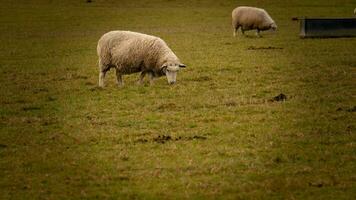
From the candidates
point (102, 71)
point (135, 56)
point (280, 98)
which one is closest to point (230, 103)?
point (280, 98)

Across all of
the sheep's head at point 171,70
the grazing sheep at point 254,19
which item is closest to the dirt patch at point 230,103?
the sheep's head at point 171,70

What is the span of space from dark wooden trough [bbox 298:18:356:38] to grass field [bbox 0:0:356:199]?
4284 mm

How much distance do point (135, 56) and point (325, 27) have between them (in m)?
17.6

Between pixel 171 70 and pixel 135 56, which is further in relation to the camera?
pixel 171 70

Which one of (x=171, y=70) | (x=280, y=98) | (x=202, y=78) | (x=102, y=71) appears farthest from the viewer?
(x=202, y=78)

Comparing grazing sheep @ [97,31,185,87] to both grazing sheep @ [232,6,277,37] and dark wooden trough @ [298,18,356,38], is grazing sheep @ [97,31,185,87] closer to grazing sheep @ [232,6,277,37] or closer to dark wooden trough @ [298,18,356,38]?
dark wooden trough @ [298,18,356,38]

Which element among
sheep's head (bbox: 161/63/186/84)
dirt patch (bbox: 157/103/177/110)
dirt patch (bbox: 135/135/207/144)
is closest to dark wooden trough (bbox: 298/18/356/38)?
sheep's head (bbox: 161/63/186/84)

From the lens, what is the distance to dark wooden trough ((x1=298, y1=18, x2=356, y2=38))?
3406 cm

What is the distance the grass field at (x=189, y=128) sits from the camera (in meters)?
9.88

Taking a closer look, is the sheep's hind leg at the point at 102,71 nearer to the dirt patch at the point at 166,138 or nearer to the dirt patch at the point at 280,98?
the dirt patch at the point at 280,98

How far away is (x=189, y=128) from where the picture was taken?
13570 millimetres

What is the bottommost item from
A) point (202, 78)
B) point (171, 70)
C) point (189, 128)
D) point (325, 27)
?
point (325, 27)

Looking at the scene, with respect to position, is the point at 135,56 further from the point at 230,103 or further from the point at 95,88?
the point at 230,103

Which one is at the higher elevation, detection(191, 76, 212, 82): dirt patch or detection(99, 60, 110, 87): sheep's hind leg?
detection(99, 60, 110, 87): sheep's hind leg
